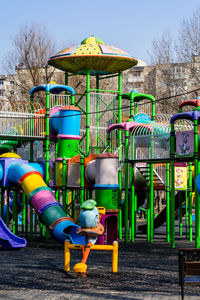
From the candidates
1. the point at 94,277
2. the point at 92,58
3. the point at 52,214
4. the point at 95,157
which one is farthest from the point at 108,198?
the point at 94,277

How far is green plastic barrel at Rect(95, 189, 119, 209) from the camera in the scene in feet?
71.7

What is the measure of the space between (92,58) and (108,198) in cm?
754

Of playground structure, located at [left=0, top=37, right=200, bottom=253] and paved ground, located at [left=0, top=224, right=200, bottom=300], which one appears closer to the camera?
paved ground, located at [left=0, top=224, right=200, bottom=300]

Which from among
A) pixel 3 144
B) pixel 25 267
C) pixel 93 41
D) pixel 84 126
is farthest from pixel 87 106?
pixel 25 267

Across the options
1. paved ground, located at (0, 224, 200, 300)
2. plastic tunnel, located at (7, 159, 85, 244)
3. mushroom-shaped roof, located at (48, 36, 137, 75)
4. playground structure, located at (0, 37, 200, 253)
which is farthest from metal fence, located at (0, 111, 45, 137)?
paved ground, located at (0, 224, 200, 300)

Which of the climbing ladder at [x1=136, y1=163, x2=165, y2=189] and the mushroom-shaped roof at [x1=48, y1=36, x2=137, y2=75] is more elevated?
the mushroom-shaped roof at [x1=48, y1=36, x2=137, y2=75]

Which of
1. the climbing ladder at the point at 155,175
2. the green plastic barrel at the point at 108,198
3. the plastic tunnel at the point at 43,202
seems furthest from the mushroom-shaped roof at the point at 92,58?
the green plastic barrel at the point at 108,198

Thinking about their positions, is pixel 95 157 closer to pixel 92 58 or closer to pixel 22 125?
pixel 22 125

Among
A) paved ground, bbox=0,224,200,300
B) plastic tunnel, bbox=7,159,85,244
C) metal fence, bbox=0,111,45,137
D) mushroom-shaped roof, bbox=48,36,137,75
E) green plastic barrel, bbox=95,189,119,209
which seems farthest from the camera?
mushroom-shaped roof, bbox=48,36,137,75

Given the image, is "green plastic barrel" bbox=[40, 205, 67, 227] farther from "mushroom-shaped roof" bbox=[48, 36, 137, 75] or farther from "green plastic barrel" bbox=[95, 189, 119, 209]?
"mushroom-shaped roof" bbox=[48, 36, 137, 75]

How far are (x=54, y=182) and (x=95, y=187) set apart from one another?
3.12 m

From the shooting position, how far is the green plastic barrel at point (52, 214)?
20.9 meters

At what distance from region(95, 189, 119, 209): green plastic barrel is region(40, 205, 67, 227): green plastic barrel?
1566 mm

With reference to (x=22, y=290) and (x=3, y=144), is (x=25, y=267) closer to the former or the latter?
(x=22, y=290)
